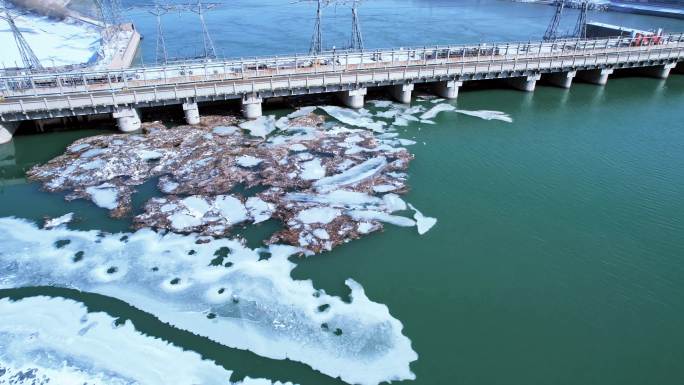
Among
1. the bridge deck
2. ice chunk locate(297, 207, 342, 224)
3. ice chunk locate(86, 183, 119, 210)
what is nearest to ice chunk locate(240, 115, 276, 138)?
the bridge deck

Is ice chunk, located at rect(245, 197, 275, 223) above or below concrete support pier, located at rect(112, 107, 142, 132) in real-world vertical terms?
below

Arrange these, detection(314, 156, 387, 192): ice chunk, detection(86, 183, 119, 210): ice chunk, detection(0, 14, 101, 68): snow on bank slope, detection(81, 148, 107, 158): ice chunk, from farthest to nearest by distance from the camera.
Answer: detection(0, 14, 101, 68): snow on bank slope, detection(81, 148, 107, 158): ice chunk, detection(314, 156, 387, 192): ice chunk, detection(86, 183, 119, 210): ice chunk

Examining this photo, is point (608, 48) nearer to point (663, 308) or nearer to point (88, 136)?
point (663, 308)

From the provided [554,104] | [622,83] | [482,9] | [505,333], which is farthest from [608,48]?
→ [482,9]

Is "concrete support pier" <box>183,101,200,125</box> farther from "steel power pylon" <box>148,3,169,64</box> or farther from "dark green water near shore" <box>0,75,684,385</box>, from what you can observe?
"steel power pylon" <box>148,3,169,64</box>

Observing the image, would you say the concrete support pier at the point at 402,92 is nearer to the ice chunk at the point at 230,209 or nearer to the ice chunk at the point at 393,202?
the ice chunk at the point at 393,202

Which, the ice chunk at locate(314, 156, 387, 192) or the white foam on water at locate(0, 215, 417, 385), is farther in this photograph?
the ice chunk at locate(314, 156, 387, 192)
